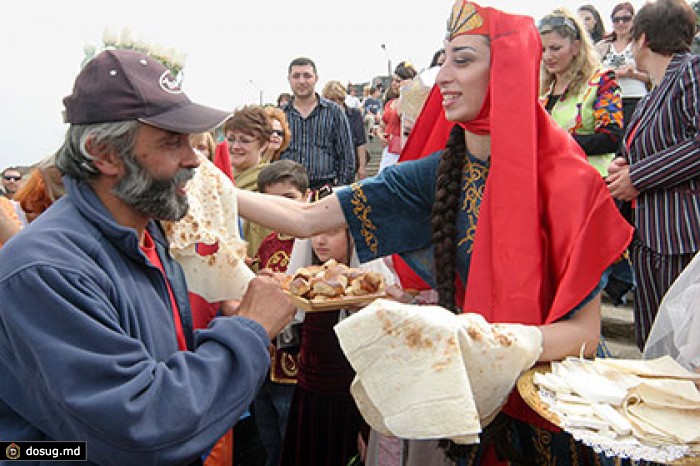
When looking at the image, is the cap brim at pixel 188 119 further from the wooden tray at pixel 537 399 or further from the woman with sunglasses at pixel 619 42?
the woman with sunglasses at pixel 619 42

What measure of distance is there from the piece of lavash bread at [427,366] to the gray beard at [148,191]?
605mm

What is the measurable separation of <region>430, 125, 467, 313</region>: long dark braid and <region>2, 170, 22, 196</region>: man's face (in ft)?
33.3

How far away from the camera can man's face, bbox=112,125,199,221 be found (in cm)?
166

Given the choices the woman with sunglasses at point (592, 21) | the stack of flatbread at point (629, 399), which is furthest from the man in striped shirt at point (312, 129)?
the stack of flatbread at point (629, 399)

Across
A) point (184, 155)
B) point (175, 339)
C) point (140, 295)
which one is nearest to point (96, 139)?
point (184, 155)

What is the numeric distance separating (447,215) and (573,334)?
2.07 ft

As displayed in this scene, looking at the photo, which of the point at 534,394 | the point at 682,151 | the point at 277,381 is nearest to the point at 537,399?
the point at 534,394

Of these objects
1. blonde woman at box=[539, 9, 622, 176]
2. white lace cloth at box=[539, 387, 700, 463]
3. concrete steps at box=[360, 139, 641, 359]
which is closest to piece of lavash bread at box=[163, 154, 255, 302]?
white lace cloth at box=[539, 387, 700, 463]

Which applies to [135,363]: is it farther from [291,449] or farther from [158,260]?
[291,449]

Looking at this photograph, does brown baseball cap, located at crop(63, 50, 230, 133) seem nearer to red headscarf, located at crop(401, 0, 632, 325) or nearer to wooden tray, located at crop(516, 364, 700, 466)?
red headscarf, located at crop(401, 0, 632, 325)

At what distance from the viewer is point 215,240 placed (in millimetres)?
2225

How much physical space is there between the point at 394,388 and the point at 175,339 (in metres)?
0.62

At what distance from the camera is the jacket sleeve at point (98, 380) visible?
1326 millimetres

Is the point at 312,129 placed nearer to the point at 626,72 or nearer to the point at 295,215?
the point at 626,72
